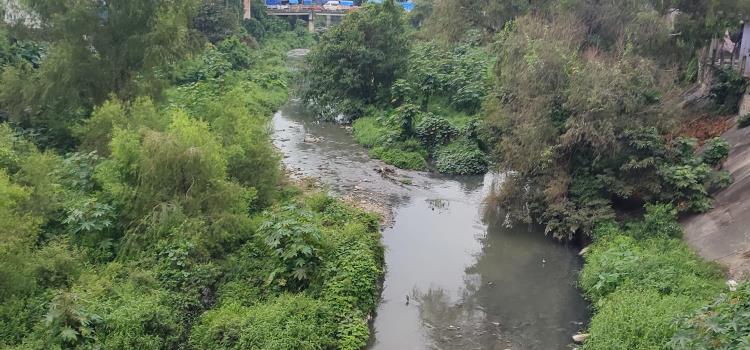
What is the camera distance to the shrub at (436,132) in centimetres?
2714

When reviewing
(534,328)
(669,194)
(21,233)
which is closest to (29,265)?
(21,233)

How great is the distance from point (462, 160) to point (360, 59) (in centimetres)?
1056

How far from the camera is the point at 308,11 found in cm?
6800

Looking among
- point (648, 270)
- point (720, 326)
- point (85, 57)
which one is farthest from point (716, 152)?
point (85, 57)

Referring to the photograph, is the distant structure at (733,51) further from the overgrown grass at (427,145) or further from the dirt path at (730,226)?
the overgrown grass at (427,145)

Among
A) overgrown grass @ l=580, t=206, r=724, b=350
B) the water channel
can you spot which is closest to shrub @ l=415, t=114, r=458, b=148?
the water channel

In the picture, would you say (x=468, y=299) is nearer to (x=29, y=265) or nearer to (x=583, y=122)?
(x=583, y=122)

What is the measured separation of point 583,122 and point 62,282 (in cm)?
1386

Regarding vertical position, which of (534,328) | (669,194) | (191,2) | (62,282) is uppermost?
(191,2)

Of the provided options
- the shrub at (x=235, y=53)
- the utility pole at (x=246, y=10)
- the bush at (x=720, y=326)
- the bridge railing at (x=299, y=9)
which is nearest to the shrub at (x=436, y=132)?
the bush at (x=720, y=326)

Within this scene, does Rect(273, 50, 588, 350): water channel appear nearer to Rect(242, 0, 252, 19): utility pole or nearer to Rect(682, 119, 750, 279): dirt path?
Rect(682, 119, 750, 279): dirt path

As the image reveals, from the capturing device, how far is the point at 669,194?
16359 millimetres

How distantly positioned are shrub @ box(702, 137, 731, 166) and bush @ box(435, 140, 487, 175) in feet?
30.0

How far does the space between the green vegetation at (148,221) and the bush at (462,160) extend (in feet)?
25.8
